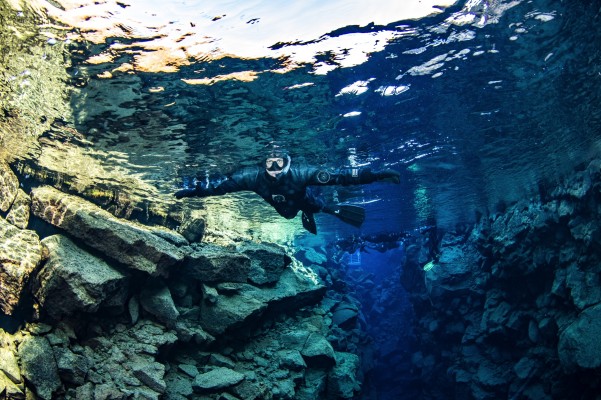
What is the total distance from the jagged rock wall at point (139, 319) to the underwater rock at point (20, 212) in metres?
0.03

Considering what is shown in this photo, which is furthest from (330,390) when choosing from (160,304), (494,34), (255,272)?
(494,34)

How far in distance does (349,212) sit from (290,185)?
1.67 meters

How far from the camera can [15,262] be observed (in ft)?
22.6

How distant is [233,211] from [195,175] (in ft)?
18.8

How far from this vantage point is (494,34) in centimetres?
789

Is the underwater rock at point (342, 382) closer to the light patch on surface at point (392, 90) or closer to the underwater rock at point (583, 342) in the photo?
the underwater rock at point (583, 342)

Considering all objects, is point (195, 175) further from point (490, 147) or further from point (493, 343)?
point (493, 343)

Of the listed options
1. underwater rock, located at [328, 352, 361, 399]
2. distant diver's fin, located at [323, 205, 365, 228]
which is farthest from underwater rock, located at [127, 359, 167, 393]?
underwater rock, located at [328, 352, 361, 399]

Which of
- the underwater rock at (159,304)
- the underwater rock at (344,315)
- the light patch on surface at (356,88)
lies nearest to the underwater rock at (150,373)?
the underwater rock at (159,304)

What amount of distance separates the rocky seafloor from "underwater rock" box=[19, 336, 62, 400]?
0.8 inches

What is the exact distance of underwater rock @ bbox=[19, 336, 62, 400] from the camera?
5.69m

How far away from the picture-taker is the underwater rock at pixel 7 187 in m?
9.02

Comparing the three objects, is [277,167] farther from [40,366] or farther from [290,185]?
[40,366]

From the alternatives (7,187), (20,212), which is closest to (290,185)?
(20,212)
